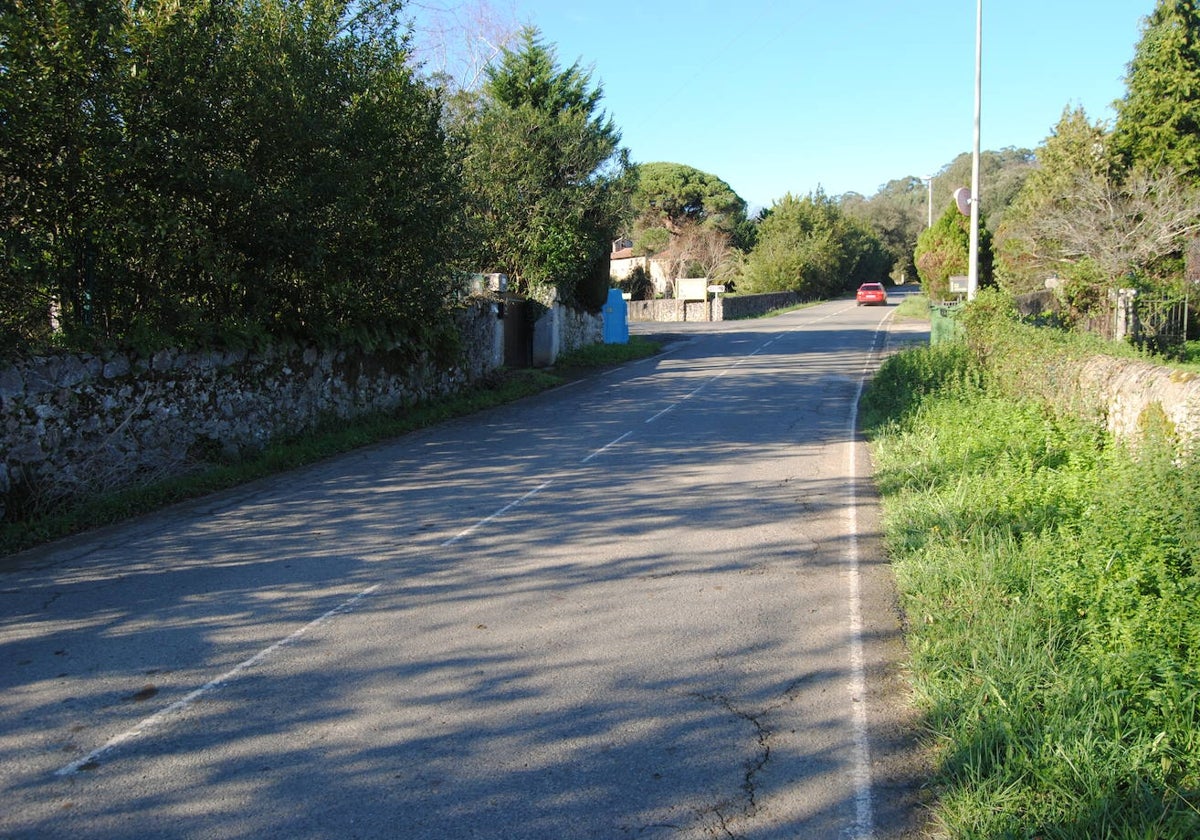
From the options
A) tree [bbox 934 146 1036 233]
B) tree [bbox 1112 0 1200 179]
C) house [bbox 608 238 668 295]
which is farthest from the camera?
tree [bbox 934 146 1036 233]

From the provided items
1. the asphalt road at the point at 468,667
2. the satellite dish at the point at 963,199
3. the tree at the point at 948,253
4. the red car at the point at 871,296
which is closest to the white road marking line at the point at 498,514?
the asphalt road at the point at 468,667

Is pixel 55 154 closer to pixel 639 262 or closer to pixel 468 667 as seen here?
pixel 468 667

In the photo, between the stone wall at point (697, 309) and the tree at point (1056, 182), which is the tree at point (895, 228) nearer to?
the stone wall at point (697, 309)

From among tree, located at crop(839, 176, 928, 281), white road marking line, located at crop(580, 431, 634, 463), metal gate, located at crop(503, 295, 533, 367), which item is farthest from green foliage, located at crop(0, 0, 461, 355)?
tree, located at crop(839, 176, 928, 281)

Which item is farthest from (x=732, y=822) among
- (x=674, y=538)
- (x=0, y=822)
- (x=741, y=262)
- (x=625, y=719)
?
(x=741, y=262)

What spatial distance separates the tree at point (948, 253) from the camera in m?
47.0

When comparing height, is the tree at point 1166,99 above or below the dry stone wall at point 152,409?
above

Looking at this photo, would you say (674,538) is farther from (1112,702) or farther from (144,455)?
(144,455)

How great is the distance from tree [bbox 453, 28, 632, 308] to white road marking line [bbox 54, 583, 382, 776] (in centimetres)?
1826

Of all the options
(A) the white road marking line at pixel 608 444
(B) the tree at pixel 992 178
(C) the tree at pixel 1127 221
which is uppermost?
(B) the tree at pixel 992 178

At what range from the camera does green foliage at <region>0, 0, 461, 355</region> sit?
32.8ft

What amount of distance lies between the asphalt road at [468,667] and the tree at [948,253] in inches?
1595

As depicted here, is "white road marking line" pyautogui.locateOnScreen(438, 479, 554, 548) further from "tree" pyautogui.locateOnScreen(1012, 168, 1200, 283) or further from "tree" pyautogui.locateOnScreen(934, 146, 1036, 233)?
"tree" pyautogui.locateOnScreen(934, 146, 1036, 233)

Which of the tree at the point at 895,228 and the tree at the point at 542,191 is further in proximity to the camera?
the tree at the point at 895,228
